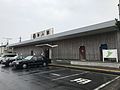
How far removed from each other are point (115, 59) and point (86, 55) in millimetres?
4364

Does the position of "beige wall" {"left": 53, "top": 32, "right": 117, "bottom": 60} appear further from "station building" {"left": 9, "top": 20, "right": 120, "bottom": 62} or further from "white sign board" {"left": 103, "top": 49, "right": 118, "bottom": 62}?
"white sign board" {"left": 103, "top": 49, "right": 118, "bottom": 62}

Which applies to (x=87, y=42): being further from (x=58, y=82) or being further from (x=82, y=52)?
(x=58, y=82)

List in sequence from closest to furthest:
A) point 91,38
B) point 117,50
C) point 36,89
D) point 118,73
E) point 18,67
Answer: point 36,89
point 118,73
point 117,50
point 18,67
point 91,38

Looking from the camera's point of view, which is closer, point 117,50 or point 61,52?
point 117,50

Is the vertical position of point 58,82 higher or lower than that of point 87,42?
lower

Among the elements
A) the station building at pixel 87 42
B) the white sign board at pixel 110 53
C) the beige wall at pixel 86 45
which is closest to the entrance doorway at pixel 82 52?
the station building at pixel 87 42

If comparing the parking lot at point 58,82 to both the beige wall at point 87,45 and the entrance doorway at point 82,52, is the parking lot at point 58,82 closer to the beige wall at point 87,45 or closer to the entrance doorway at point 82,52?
the beige wall at point 87,45

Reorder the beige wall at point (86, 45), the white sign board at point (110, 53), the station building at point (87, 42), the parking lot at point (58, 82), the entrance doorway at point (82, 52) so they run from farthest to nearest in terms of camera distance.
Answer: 1. the entrance doorway at point (82, 52)
2. the beige wall at point (86, 45)
3. the station building at point (87, 42)
4. the white sign board at point (110, 53)
5. the parking lot at point (58, 82)

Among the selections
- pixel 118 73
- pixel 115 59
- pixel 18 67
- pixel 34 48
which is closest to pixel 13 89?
pixel 118 73

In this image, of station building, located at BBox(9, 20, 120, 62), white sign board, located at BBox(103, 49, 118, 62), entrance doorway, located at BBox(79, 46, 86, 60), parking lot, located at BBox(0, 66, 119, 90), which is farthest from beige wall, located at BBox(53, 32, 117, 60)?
parking lot, located at BBox(0, 66, 119, 90)

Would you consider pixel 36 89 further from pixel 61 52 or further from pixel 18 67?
pixel 61 52

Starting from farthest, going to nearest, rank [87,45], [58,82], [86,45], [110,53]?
[86,45] < [87,45] < [110,53] < [58,82]

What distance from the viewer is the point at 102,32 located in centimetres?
1648

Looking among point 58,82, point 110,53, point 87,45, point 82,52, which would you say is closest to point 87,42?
point 87,45
